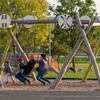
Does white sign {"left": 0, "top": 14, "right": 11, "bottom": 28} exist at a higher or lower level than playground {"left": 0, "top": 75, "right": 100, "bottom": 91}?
higher

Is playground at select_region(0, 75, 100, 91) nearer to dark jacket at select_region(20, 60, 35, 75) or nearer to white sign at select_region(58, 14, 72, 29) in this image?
dark jacket at select_region(20, 60, 35, 75)

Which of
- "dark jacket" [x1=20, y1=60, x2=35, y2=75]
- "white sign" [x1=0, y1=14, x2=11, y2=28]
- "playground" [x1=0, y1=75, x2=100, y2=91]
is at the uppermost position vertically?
"white sign" [x1=0, y1=14, x2=11, y2=28]

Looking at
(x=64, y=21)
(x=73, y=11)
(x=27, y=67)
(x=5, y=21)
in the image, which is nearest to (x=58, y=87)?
(x=27, y=67)

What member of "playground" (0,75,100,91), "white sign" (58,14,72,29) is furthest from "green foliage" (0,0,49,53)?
"white sign" (58,14,72,29)

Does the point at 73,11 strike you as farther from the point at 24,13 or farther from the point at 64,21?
the point at 64,21

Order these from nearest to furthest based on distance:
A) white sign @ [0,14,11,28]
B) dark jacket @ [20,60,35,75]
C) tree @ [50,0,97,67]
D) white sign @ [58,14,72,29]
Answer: white sign @ [58,14,72,29], white sign @ [0,14,11,28], dark jacket @ [20,60,35,75], tree @ [50,0,97,67]

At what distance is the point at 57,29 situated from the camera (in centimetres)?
3491

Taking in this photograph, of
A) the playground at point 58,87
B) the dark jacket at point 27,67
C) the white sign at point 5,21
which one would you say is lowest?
the playground at point 58,87

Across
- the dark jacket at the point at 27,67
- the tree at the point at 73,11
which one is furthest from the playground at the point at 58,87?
the tree at the point at 73,11

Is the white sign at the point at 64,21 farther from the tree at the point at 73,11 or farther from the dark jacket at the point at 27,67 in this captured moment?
the tree at the point at 73,11

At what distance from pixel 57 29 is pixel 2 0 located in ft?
24.4

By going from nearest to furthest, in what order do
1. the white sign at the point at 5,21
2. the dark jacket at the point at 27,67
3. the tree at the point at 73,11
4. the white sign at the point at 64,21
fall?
the white sign at the point at 64,21 → the white sign at the point at 5,21 → the dark jacket at the point at 27,67 → the tree at the point at 73,11
